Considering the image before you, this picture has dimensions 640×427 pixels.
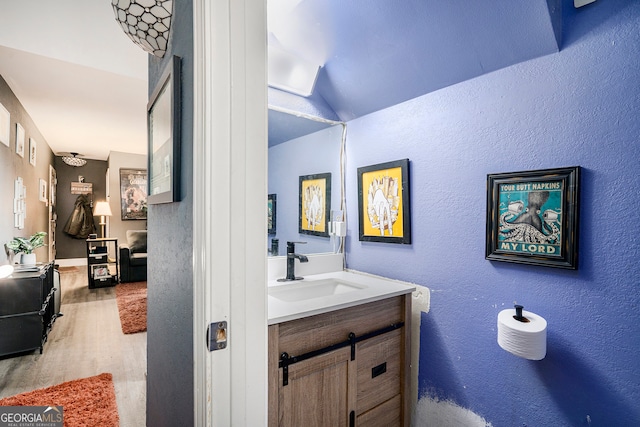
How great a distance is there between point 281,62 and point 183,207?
1.25 m

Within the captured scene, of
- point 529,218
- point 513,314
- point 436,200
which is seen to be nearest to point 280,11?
point 436,200

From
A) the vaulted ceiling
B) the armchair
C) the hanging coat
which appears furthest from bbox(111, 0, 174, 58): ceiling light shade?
the hanging coat

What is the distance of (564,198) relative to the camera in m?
1.20

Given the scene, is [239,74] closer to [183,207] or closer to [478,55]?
[183,207]

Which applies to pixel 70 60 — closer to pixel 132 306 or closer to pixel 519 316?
pixel 132 306

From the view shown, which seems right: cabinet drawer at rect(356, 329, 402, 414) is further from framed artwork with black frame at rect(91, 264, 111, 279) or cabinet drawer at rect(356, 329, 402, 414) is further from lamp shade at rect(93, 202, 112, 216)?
lamp shade at rect(93, 202, 112, 216)

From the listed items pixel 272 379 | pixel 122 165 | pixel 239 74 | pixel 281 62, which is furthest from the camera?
pixel 122 165

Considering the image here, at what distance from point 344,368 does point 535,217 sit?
1.04m

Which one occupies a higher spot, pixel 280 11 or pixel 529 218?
pixel 280 11

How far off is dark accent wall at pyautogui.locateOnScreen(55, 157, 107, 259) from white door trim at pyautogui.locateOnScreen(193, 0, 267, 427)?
780cm

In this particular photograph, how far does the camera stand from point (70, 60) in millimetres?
2438

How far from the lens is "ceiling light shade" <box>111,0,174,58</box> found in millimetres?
915

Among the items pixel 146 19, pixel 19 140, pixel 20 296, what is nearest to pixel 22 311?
pixel 20 296

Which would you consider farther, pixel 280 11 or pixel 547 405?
pixel 280 11
